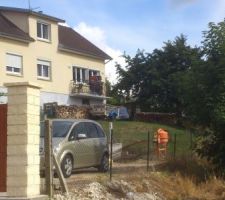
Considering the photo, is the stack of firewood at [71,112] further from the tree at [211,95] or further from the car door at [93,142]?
the car door at [93,142]

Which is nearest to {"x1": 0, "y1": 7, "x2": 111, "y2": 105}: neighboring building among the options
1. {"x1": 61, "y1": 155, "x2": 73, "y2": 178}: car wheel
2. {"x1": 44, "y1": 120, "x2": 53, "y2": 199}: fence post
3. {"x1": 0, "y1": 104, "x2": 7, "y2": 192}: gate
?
{"x1": 61, "y1": 155, "x2": 73, "y2": 178}: car wheel

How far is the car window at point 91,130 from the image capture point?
68.3 ft

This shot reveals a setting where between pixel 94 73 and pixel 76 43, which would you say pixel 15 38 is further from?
pixel 94 73

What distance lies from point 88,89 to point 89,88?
1.09 feet

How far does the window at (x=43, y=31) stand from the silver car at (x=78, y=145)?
30.5 meters

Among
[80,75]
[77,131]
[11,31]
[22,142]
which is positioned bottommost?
[22,142]

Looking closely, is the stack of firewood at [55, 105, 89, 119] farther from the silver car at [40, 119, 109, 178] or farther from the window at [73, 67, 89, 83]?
the silver car at [40, 119, 109, 178]

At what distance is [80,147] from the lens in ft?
64.5

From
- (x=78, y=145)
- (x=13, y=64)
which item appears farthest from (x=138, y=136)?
(x=78, y=145)

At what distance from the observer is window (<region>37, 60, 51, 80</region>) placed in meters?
51.4

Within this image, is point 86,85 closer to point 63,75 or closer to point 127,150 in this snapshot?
point 63,75

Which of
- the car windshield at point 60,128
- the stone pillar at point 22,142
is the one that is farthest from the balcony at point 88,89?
the stone pillar at point 22,142

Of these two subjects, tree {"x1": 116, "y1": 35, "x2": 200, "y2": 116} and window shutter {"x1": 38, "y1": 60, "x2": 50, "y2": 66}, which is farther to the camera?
tree {"x1": 116, "y1": 35, "x2": 200, "y2": 116}

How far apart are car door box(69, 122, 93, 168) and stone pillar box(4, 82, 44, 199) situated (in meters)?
5.65
